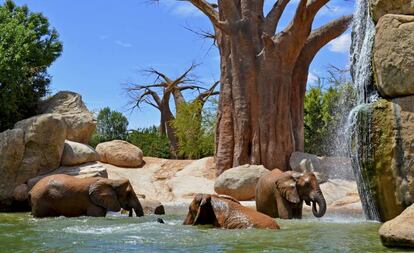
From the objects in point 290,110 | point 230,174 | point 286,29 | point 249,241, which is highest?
point 286,29

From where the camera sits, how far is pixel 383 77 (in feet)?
32.3

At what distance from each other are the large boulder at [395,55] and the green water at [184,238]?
2107 mm

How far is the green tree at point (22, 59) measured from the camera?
2167cm

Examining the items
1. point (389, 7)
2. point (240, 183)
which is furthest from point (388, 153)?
point (240, 183)

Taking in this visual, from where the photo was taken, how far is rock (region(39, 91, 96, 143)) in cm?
2156

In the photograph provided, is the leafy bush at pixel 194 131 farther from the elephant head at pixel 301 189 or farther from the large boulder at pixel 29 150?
the elephant head at pixel 301 189

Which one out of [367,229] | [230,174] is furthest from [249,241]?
[230,174]

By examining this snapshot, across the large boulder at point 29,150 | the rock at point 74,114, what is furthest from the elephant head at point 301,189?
the rock at point 74,114

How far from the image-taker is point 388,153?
31.6 feet

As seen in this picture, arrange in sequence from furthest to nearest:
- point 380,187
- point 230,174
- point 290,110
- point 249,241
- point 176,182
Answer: point 290,110 → point 176,182 → point 230,174 → point 380,187 → point 249,241

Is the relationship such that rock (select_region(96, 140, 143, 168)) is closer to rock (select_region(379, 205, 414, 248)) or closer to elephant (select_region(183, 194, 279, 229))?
elephant (select_region(183, 194, 279, 229))

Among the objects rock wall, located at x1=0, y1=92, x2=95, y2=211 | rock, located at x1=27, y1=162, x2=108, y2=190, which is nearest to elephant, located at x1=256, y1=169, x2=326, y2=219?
rock, located at x1=27, y1=162, x2=108, y2=190

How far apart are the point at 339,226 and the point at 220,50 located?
15.2 m

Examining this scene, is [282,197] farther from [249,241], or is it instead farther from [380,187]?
[249,241]
